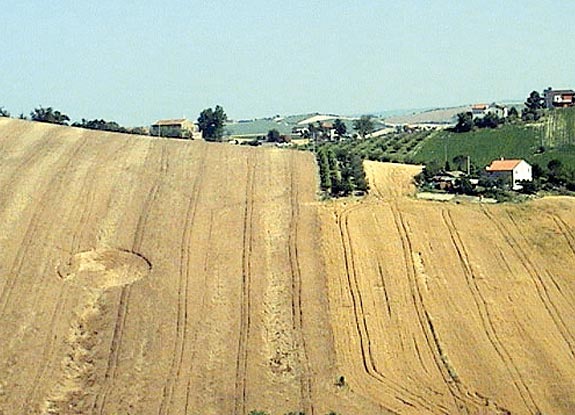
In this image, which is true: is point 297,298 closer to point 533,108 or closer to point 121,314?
point 121,314

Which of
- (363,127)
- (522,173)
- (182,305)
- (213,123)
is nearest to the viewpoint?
(182,305)

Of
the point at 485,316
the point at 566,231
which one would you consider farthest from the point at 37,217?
the point at 566,231

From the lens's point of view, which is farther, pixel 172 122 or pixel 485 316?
A: pixel 172 122

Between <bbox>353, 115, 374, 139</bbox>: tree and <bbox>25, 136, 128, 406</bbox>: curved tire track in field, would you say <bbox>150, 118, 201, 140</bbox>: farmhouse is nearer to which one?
<bbox>353, 115, 374, 139</bbox>: tree

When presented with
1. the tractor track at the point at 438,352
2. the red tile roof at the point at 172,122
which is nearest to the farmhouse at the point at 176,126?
the red tile roof at the point at 172,122

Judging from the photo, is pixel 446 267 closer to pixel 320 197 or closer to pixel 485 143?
pixel 320 197

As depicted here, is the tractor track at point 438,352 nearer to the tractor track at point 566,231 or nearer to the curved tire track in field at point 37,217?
the tractor track at point 566,231
